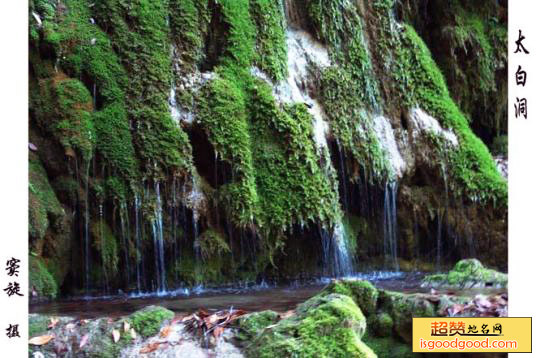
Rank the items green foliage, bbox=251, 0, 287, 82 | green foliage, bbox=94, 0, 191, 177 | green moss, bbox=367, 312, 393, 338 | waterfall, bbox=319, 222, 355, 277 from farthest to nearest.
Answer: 1. waterfall, bbox=319, 222, 355, 277
2. green foliage, bbox=251, 0, 287, 82
3. green foliage, bbox=94, 0, 191, 177
4. green moss, bbox=367, 312, 393, 338

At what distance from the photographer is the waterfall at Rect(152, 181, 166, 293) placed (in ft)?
21.5

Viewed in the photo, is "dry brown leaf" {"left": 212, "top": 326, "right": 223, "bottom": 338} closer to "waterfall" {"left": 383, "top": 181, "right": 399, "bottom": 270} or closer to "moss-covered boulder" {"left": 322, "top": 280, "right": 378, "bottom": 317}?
"moss-covered boulder" {"left": 322, "top": 280, "right": 378, "bottom": 317}

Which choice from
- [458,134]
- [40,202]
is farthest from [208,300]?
[458,134]

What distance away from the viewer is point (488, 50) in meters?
10.2

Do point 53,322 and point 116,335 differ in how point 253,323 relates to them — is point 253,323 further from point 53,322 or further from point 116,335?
point 53,322

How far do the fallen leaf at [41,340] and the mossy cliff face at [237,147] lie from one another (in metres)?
2.22

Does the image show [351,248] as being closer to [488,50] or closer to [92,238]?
[92,238]

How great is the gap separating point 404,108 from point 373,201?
59.1 inches

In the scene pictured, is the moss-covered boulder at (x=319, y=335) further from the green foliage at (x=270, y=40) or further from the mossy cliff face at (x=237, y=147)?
the green foliage at (x=270, y=40)

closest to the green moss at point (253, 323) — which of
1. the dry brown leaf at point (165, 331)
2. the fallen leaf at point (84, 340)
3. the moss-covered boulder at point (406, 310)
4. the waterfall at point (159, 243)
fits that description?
the dry brown leaf at point (165, 331)

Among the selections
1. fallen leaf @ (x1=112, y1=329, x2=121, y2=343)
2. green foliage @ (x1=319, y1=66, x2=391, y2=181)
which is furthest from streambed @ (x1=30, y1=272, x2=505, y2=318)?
green foliage @ (x1=319, y1=66, x2=391, y2=181)

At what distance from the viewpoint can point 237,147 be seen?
6.89 meters

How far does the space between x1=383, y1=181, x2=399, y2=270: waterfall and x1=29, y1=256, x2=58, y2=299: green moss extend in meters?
4.61

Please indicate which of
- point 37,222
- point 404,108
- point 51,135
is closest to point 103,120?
point 51,135
